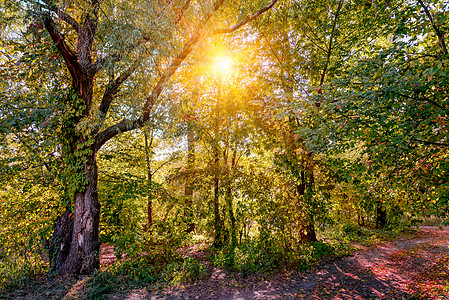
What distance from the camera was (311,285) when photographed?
602cm

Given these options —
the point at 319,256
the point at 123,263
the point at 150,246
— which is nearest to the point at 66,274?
the point at 123,263

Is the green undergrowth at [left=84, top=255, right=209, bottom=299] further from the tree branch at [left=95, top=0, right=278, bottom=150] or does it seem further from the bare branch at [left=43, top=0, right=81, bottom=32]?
the bare branch at [left=43, top=0, right=81, bottom=32]

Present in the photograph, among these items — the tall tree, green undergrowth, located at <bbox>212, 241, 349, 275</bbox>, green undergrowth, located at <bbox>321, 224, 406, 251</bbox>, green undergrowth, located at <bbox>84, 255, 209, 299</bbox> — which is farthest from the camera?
green undergrowth, located at <bbox>321, 224, 406, 251</bbox>

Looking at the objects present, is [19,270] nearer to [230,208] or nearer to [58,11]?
[230,208]

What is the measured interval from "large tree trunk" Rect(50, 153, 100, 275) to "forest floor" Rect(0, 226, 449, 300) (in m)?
0.48

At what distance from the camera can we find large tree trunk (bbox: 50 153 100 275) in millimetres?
6480

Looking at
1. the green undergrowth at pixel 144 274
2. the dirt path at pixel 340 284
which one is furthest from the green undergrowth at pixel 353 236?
the green undergrowth at pixel 144 274

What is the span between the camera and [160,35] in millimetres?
5441

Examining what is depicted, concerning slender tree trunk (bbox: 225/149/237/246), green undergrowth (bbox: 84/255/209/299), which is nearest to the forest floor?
green undergrowth (bbox: 84/255/209/299)

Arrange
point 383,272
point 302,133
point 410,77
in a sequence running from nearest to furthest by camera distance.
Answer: point 410,77 < point 302,133 < point 383,272

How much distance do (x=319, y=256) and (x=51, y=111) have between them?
959 cm

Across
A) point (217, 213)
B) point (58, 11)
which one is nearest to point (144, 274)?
point (217, 213)

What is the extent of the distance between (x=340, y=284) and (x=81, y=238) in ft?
24.2

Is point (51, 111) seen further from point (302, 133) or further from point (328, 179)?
point (328, 179)
